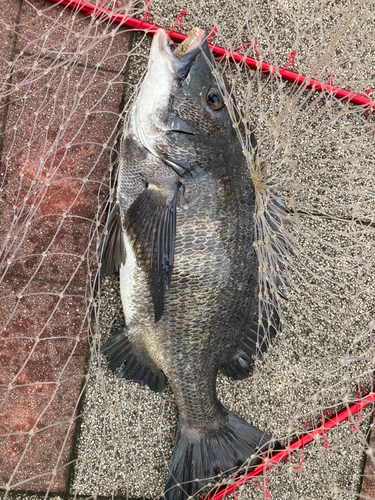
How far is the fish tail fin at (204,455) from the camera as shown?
177 cm

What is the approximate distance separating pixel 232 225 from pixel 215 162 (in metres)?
0.27

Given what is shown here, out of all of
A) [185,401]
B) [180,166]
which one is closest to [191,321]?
[185,401]

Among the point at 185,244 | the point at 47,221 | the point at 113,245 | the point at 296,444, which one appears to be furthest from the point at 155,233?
the point at 296,444

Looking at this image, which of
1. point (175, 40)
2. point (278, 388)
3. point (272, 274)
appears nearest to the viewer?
point (272, 274)

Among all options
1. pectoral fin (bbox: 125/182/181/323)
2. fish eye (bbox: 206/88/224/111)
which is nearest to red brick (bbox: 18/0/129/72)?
fish eye (bbox: 206/88/224/111)

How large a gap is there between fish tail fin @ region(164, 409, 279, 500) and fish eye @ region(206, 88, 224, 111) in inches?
54.9

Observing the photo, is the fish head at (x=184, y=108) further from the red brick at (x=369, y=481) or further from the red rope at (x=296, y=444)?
the red brick at (x=369, y=481)

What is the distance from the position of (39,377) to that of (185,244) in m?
0.94

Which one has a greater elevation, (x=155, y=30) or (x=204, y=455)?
(x=155, y=30)

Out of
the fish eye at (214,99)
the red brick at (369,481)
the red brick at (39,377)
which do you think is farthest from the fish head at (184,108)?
the red brick at (369,481)

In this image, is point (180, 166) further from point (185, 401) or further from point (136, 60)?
point (185, 401)

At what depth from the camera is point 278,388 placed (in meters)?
2.08

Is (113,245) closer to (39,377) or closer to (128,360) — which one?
(128,360)

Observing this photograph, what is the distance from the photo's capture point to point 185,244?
1.58m
